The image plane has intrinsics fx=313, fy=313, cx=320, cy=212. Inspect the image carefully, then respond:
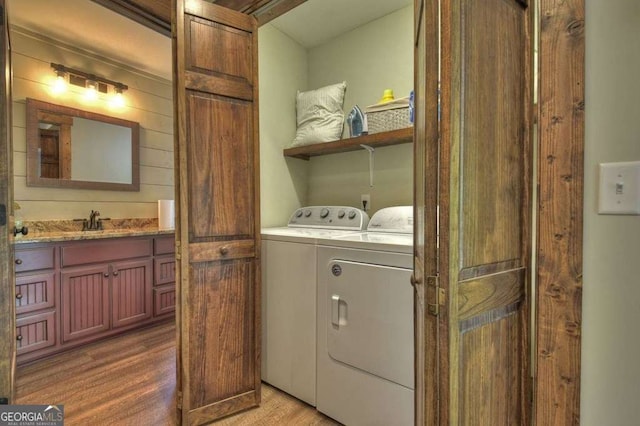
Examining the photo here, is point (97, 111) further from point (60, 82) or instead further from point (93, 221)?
point (93, 221)

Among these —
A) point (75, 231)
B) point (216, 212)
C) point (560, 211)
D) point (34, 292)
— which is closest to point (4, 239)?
point (216, 212)

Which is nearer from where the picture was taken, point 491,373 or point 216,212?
point 491,373

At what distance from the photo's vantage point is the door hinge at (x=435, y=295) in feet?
2.22

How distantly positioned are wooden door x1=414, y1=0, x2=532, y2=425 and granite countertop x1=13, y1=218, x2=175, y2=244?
101 inches

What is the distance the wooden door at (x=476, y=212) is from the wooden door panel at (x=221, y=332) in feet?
3.85

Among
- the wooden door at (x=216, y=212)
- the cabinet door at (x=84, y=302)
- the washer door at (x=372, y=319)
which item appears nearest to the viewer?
the washer door at (x=372, y=319)

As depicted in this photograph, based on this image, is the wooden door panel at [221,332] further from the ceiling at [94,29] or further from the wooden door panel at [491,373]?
the ceiling at [94,29]

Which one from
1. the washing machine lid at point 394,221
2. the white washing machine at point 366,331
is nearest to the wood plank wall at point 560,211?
the white washing machine at point 366,331

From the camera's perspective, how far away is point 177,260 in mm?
1523

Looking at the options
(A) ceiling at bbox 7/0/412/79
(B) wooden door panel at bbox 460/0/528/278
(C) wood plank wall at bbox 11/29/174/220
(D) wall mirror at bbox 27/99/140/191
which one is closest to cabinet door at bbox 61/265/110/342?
(C) wood plank wall at bbox 11/29/174/220

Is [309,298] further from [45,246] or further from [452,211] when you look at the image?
[45,246]

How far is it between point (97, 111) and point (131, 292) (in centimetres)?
173

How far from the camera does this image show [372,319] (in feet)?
4.68

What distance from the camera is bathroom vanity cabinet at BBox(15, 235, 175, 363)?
2.17 meters
